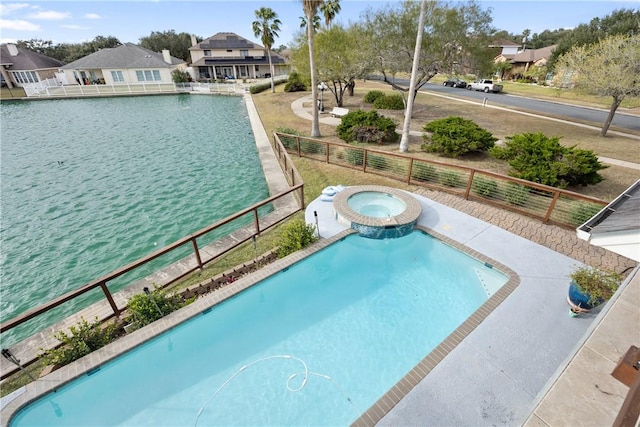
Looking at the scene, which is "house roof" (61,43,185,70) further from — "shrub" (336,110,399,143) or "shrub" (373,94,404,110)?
"shrub" (336,110,399,143)

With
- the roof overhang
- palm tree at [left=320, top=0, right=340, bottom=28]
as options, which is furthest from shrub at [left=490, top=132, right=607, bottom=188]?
palm tree at [left=320, top=0, right=340, bottom=28]

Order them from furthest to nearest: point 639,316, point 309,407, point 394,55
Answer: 1. point 394,55
2. point 309,407
3. point 639,316

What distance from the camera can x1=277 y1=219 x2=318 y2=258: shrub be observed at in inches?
319

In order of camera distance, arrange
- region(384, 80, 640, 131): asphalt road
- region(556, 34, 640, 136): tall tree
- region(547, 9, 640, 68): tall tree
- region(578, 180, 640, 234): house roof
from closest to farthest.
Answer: region(578, 180, 640, 234): house roof < region(556, 34, 640, 136): tall tree < region(384, 80, 640, 131): asphalt road < region(547, 9, 640, 68): tall tree

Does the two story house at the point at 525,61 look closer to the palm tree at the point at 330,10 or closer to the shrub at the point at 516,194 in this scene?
the palm tree at the point at 330,10

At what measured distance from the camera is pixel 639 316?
12.8 ft

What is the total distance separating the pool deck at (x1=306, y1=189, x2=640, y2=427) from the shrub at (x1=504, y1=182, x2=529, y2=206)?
113 centimetres

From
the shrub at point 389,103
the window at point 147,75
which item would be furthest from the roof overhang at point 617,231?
the window at point 147,75

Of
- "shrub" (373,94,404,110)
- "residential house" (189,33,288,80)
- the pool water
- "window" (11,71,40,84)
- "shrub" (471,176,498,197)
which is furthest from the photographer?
"residential house" (189,33,288,80)

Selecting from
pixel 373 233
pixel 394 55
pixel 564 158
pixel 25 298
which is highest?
pixel 394 55

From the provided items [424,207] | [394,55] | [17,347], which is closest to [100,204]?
[17,347]

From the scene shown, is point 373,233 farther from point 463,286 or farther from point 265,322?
point 265,322

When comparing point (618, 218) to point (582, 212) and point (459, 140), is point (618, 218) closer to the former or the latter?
point (582, 212)

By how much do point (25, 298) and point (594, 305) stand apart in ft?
44.4
